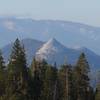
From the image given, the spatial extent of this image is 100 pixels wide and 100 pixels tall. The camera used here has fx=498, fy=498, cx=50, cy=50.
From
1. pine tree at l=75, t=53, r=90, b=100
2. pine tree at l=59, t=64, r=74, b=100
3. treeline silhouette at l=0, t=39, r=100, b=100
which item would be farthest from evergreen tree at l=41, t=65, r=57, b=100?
pine tree at l=75, t=53, r=90, b=100

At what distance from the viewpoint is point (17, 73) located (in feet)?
201

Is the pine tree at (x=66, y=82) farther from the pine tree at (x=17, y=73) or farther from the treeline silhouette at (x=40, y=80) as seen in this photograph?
the pine tree at (x=17, y=73)

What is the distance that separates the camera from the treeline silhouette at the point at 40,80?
60.8 m

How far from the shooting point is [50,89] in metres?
71.4

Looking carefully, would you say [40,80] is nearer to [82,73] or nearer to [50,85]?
[50,85]

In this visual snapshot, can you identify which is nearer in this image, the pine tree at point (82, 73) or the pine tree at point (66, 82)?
the pine tree at point (82, 73)

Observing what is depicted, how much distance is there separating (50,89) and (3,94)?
33.8 ft

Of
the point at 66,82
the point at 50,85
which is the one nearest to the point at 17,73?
the point at 66,82

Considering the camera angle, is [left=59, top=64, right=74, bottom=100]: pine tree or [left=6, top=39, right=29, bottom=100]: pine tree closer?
[left=6, top=39, right=29, bottom=100]: pine tree

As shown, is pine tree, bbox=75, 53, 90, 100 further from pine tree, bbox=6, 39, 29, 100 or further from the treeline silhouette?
pine tree, bbox=6, 39, 29, 100

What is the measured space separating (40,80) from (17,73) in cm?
1009

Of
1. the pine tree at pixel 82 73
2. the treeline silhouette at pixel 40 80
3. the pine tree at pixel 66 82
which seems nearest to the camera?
the treeline silhouette at pixel 40 80

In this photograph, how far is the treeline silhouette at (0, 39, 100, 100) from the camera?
60.8 meters

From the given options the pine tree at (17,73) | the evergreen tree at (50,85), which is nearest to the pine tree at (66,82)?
the evergreen tree at (50,85)
